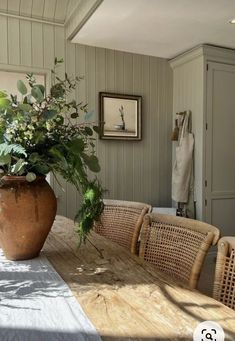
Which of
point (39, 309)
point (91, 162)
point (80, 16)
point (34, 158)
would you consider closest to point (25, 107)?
point (34, 158)

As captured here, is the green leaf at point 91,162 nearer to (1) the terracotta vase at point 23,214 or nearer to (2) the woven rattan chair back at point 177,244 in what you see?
(1) the terracotta vase at point 23,214

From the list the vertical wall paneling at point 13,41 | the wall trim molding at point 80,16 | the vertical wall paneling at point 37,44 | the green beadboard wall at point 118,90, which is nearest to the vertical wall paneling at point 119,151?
the green beadboard wall at point 118,90

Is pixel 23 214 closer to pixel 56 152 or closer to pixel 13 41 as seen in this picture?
pixel 56 152


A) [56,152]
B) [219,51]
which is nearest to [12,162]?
[56,152]

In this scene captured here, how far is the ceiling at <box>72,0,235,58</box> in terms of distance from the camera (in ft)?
8.00

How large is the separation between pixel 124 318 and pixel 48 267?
450mm

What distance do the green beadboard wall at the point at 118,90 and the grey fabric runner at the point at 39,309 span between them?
2.15 meters

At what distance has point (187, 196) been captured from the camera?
3.42 m

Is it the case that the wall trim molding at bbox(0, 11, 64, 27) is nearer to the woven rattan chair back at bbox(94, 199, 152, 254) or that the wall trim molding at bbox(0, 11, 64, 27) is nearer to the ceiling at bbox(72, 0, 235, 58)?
the ceiling at bbox(72, 0, 235, 58)

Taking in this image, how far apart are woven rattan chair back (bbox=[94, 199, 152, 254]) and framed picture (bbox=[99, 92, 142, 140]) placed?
5.43 feet

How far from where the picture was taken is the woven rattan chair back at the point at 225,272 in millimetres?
951

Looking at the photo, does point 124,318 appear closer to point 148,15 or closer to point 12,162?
point 12,162

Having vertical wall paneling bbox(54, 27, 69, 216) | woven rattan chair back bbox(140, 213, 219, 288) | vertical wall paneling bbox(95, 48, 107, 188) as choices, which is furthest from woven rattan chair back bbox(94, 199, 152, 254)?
vertical wall paneling bbox(95, 48, 107, 188)

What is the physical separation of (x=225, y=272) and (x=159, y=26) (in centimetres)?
243
